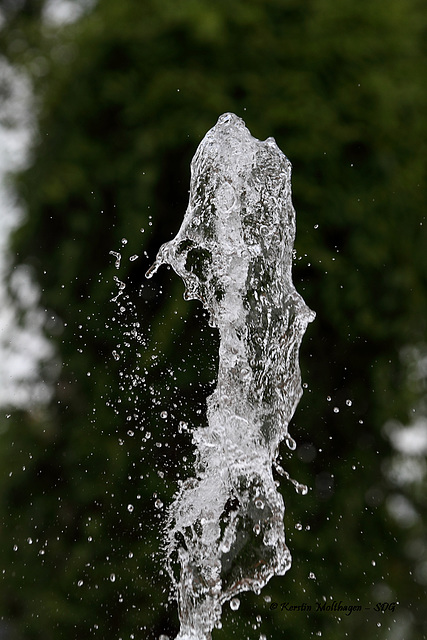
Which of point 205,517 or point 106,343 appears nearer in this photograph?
point 205,517

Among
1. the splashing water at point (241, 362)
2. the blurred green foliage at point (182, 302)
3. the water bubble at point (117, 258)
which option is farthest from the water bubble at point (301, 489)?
the water bubble at point (117, 258)

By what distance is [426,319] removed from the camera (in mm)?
2736

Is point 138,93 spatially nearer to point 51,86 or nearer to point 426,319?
point 51,86

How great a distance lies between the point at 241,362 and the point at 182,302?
2.14 feet

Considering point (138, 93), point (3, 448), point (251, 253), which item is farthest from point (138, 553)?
point (138, 93)

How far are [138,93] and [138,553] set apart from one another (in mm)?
1429

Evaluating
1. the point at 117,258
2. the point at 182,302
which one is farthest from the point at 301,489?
the point at 117,258

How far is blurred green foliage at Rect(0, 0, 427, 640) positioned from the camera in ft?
8.08

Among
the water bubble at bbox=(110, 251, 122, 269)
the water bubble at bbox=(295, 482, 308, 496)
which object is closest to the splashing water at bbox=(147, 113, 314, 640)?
the water bubble at bbox=(295, 482, 308, 496)

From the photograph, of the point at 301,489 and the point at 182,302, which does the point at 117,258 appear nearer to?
the point at 182,302

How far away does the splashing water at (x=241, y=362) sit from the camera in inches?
72.4

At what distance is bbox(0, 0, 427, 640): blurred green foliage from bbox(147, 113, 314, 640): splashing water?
0.54 meters

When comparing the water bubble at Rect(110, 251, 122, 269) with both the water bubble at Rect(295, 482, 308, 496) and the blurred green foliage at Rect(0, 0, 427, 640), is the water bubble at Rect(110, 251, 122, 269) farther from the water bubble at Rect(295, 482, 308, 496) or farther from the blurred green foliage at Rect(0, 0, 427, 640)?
the water bubble at Rect(295, 482, 308, 496)

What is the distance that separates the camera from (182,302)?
8.23 ft
